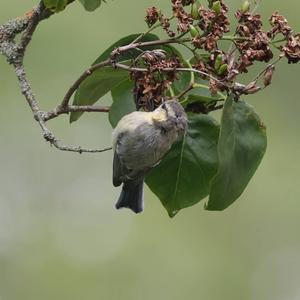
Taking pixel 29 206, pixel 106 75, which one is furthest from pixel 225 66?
pixel 29 206

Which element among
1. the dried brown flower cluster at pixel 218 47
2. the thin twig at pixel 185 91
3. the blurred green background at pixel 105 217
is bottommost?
the blurred green background at pixel 105 217

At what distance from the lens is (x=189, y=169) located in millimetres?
2553

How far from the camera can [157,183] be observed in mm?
2574

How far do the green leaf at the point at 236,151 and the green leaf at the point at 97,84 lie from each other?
33 cm

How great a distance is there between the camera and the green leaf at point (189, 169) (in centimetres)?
250

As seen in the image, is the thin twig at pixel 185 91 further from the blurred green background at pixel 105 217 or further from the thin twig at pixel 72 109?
the blurred green background at pixel 105 217

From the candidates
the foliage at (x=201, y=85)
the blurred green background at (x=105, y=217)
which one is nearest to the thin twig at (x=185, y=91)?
the foliage at (x=201, y=85)

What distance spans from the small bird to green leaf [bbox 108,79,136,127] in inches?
0.7

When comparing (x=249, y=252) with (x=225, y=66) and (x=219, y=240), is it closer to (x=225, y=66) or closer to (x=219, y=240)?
(x=219, y=240)

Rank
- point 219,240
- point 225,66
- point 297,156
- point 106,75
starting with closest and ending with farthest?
point 225,66
point 106,75
point 219,240
point 297,156

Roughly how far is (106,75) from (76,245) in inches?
192

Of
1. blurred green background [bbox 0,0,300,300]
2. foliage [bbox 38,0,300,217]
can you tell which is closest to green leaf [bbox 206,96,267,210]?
foliage [bbox 38,0,300,217]

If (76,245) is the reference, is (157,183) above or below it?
above

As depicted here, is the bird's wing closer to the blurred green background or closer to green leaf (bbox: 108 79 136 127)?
green leaf (bbox: 108 79 136 127)
